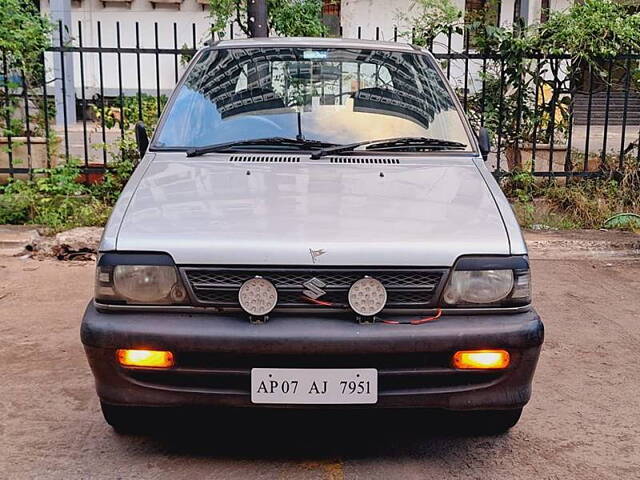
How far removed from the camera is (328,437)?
3402 mm

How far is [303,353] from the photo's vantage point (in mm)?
2762

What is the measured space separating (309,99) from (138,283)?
1701 millimetres

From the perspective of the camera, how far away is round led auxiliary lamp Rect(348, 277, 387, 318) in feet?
9.21

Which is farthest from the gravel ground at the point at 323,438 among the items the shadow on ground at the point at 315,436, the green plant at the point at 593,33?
the green plant at the point at 593,33

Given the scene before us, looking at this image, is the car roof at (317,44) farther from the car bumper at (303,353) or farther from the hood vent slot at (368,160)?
the car bumper at (303,353)

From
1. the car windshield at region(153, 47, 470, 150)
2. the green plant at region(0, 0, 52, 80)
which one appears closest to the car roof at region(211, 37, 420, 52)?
the car windshield at region(153, 47, 470, 150)

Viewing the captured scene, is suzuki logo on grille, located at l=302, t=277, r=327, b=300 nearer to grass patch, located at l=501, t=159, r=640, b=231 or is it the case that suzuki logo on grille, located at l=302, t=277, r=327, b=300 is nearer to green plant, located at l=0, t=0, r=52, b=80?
grass patch, located at l=501, t=159, r=640, b=231

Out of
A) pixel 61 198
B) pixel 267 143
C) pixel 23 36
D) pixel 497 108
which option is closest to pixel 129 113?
pixel 23 36

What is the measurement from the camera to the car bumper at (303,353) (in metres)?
2.77

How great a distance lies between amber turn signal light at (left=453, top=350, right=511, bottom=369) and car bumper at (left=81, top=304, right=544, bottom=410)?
24 mm

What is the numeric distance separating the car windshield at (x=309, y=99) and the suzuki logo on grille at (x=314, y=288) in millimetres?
1199

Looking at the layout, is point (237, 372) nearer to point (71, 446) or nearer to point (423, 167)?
point (71, 446)

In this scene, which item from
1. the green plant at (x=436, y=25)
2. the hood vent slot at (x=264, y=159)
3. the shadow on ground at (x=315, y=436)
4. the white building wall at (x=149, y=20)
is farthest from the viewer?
the white building wall at (x=149, y=20)

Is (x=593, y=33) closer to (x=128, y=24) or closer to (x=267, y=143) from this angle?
(x=267, y=143)
